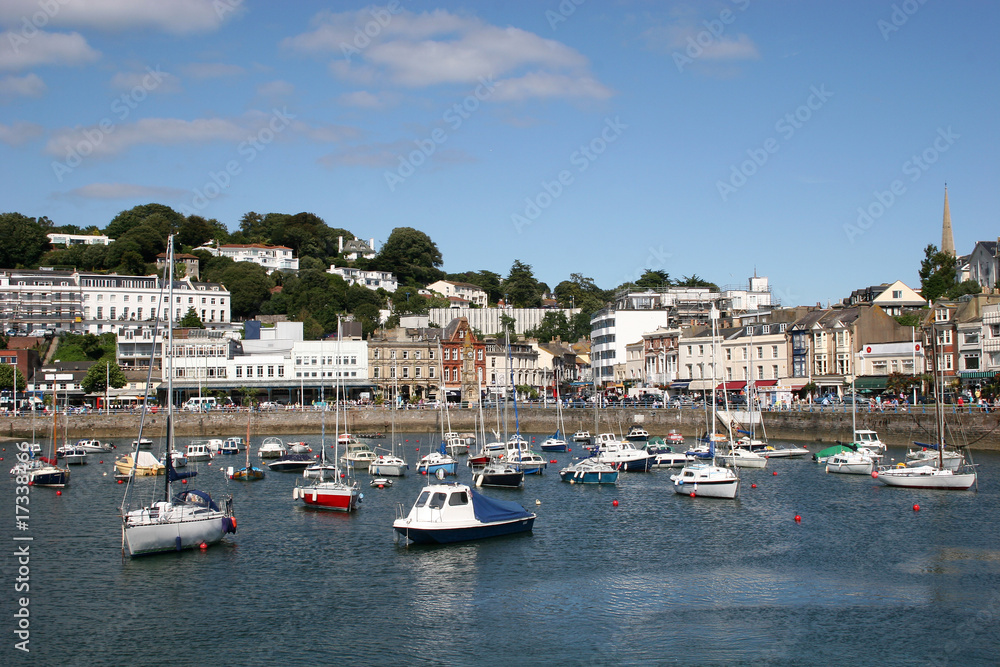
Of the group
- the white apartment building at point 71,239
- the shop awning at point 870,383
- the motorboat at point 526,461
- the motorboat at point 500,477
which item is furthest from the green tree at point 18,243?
the shop awning at point 870,383

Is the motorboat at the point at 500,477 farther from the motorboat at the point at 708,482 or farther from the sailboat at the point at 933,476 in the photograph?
the sailboat at the point at 933,476

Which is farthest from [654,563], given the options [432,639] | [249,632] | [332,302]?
[332,302]

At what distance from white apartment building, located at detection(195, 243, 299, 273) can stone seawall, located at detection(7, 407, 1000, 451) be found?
79741 mm

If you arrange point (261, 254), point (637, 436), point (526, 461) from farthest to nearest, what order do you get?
point (261, 254)
point (637, 436)
point (526, 461)

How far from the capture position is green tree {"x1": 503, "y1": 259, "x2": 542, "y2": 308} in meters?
178

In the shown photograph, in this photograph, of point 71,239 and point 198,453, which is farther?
point 71,239

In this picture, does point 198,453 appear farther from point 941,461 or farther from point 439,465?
point 941,461

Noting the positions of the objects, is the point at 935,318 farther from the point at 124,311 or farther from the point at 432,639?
the point at 124,311

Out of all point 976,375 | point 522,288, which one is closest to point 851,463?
point 976,375

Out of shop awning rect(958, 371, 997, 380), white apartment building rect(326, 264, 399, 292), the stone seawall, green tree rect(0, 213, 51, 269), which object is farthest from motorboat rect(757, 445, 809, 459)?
green tree rect(0, 213, 51, 269)

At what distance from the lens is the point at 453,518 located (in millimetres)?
34250

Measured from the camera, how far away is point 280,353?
106 meters

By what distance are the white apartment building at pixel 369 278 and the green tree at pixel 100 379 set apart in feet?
233

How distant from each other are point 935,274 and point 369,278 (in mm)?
97756
